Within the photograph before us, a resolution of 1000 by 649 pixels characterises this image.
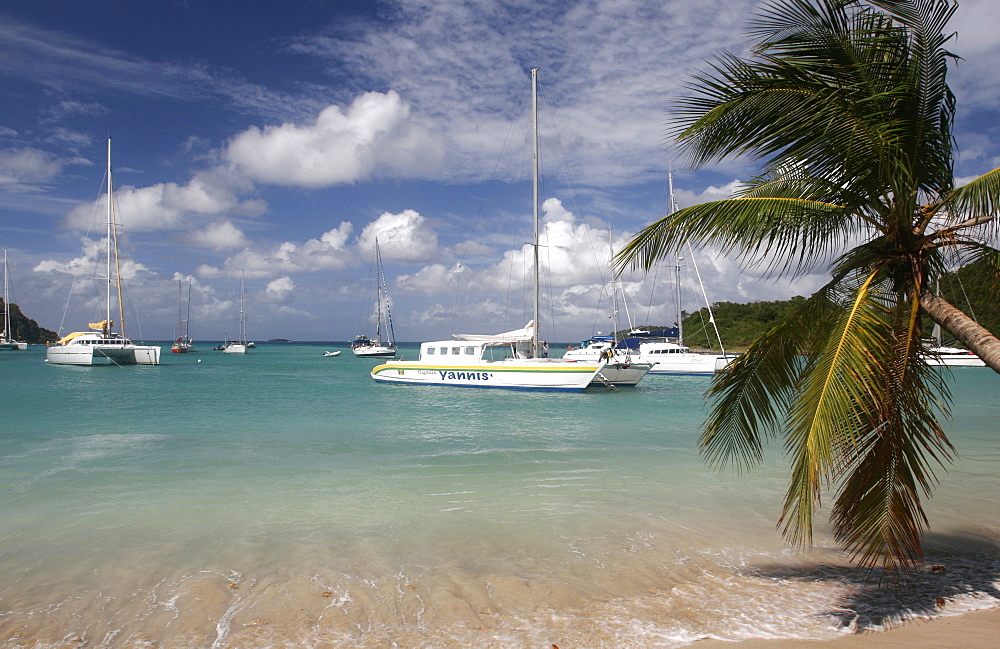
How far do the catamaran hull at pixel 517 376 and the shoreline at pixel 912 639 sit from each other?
22.7 m

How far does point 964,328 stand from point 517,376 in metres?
24.4

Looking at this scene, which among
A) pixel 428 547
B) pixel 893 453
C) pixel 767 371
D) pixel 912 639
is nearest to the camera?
pixel 893 453

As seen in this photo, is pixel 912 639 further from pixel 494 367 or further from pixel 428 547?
pixel 494 367

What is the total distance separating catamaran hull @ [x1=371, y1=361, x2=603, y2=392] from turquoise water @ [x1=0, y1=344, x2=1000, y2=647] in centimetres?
1198

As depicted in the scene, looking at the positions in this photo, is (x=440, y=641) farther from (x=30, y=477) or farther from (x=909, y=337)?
(x=30, y=477)

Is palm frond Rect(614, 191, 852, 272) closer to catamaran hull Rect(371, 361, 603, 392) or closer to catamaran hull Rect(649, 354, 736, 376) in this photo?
catamaran hull Rect(371, 361, 603, 392)

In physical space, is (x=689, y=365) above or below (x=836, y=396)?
below

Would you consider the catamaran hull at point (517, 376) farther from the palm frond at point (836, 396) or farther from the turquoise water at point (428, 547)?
the palm frond at point (836, 396)

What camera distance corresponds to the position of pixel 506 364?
28.4 m

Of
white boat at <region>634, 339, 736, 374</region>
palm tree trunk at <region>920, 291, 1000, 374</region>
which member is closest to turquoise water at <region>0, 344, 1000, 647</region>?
palm tree trunk at <region>920, 291, 1000, 374</region>

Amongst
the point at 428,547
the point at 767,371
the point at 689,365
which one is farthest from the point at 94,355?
the point at 767,371

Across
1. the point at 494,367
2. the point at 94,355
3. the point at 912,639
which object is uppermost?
the point at 94,355

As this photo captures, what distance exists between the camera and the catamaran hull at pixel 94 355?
50.2 metres

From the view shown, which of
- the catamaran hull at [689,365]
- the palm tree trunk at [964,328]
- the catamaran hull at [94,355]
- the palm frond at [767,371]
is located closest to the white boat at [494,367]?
the catamaran hull at [689,365]
